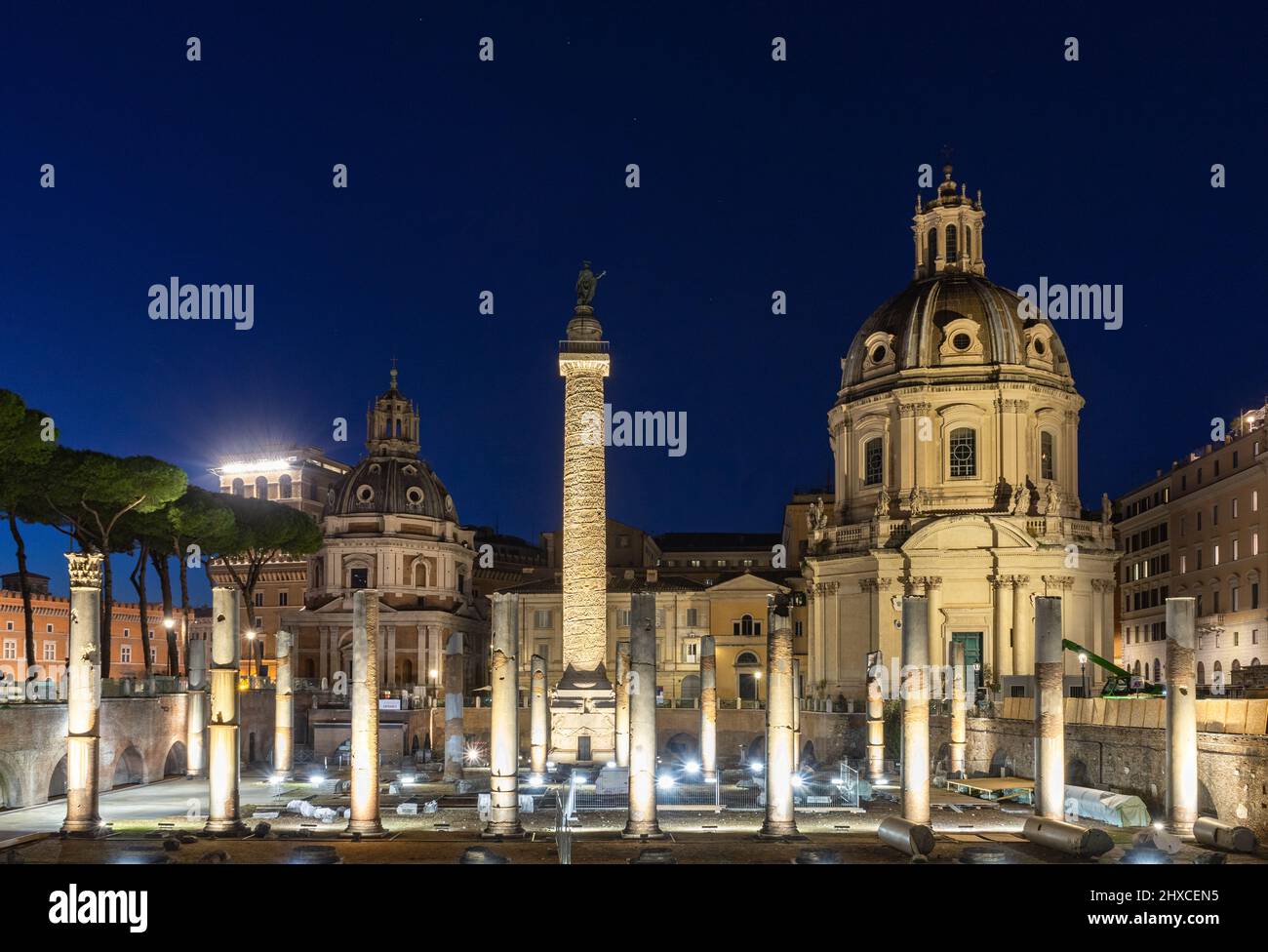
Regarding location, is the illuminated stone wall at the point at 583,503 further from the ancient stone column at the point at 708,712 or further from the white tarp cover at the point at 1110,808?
the white tarp cover at the point at 1110,808

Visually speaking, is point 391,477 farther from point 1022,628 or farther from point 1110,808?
point 1110,808

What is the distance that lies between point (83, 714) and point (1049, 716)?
21.0 meters

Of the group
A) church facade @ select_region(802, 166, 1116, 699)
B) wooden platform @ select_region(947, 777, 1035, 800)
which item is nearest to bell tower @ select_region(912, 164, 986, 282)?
church facade @ select_region(802, 166, 1116, 699)

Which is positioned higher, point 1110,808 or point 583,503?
point 583,503

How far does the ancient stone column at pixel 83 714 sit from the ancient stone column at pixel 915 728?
57.0 feet

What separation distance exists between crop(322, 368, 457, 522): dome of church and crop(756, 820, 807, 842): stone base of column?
6512 cm

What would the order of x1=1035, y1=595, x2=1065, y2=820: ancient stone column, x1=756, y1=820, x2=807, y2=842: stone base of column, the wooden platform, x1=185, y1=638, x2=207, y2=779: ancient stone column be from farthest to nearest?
1. x1=185, y1=638, x2=207, y2=779: ancient stone column
2. the wooden platform
3. x1=1035, y1=595, x2=1065, y2=820: ancient stone column
4. x1=756, y1=820, x2=807, y2=842: stone base of column

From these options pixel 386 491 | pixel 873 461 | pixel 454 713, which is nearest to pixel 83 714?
pixel 454 713

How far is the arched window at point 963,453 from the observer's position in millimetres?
65625

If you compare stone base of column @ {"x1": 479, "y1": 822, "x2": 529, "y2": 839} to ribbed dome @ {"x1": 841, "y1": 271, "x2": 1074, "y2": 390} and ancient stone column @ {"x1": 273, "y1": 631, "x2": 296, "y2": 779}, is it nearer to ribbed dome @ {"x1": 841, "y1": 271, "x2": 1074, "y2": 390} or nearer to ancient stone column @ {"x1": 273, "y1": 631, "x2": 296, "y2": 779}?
ancient stone column @ {"x1": 273, "y1": 631, "x2": 296, "y2": 779}

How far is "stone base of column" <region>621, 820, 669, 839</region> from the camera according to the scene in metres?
31.6

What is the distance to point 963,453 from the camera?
6594 cm
